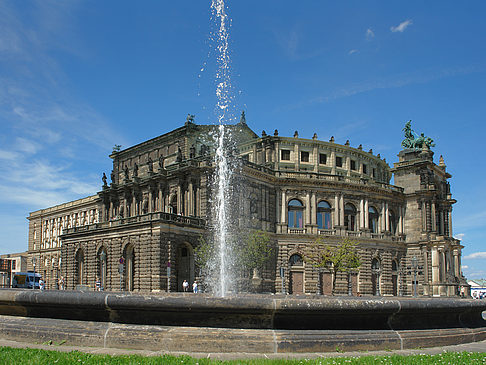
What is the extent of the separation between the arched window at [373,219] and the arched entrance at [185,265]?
2528cm

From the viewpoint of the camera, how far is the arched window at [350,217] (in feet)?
204

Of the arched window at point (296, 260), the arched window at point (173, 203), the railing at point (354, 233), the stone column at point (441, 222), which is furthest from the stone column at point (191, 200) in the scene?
the stone column at point (441, 222)

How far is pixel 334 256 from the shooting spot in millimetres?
53781

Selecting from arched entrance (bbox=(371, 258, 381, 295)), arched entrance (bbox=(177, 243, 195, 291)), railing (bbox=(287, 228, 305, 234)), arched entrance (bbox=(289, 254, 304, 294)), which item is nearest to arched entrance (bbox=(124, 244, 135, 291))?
arched entrance (bbox=(177, 243, 195, 291))

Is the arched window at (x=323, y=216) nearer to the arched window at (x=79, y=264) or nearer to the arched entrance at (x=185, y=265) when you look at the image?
the arched entrance at (x=185, y=265)

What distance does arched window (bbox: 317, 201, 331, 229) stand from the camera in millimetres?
61000

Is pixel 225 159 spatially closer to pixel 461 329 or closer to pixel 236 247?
pixel 236 247

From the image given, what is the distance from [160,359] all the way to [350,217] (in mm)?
56630

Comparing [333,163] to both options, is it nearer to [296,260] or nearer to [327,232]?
[327,232]

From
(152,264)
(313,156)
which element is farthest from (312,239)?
(152,264)

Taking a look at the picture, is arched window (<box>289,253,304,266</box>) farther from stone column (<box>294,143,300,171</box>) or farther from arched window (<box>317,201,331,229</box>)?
stone column (<box>294,143,300,171</box>)

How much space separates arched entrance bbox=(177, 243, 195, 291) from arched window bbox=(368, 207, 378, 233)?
25285 mm

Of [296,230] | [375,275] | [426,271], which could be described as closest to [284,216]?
[296,230]

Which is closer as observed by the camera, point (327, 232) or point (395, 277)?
point (327, 232)
